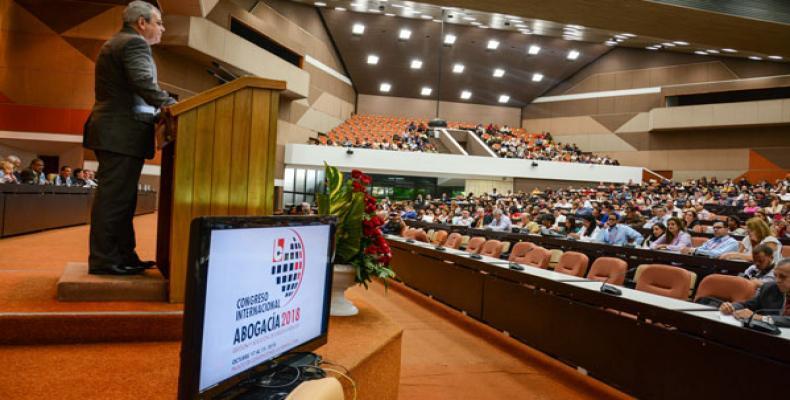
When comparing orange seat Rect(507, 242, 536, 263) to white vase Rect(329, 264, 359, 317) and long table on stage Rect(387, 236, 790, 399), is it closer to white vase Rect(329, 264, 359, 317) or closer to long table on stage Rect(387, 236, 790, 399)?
long table on stage Rect(387, 236, 790, 399)

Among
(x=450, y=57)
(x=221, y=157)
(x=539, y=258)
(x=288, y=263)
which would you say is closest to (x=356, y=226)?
(x=221, y=157)

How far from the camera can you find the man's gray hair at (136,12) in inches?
90.4

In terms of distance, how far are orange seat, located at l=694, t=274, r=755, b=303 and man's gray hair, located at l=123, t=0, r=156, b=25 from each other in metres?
3.74

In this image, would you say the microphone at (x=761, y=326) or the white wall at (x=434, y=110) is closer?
the microphone at (x=761, y=326)

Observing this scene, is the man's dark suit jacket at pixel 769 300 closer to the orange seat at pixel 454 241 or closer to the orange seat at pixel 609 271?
the orange seat at pixel 609 271

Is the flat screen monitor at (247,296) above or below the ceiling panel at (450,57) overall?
below

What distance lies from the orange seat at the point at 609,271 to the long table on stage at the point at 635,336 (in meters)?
0.73

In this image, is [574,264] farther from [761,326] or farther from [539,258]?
[761,326]

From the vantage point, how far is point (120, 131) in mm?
2215

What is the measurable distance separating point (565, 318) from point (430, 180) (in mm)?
20780

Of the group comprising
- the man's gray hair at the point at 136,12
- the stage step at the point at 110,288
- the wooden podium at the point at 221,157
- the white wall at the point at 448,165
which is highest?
the white wall at the point at 448,165

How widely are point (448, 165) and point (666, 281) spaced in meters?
16.7

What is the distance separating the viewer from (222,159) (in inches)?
84.4

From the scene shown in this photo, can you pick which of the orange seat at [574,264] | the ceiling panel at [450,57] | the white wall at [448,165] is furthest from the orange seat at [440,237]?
the ceiling panel at [450,57]
